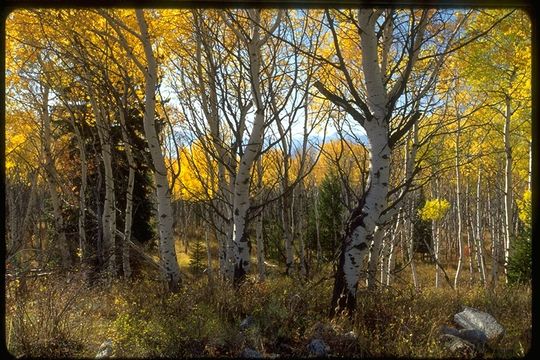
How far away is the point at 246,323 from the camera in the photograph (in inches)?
143

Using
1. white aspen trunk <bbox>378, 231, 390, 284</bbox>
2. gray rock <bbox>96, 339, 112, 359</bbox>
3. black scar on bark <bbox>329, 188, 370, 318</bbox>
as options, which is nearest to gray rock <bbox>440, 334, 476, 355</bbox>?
black scar on bark <bbox>329, 188, 370, 318</bbox>

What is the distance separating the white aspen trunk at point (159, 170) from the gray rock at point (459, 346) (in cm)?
341

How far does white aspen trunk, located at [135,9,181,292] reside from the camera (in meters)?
5.25

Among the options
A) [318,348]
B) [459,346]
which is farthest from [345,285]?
[459,346]

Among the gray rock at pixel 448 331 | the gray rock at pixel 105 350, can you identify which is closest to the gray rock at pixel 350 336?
the gray rock at pixel 448 331

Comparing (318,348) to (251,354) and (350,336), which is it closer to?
(350,336)

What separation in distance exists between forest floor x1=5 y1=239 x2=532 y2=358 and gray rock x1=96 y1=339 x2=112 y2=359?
0.04 m

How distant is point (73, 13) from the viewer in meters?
5.61

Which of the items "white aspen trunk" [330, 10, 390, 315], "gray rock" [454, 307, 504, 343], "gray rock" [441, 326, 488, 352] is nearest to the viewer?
"gray rock" [441, 326, 488, 352]

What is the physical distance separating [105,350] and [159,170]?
8.93ft

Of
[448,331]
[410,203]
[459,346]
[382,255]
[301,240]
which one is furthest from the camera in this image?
[410,203]

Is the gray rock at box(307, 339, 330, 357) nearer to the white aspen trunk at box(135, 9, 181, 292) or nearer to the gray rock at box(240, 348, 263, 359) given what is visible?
the gray rock at box(240, 348, 263, 359)

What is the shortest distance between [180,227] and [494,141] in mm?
21319

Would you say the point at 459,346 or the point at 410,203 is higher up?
the point at 410,203
